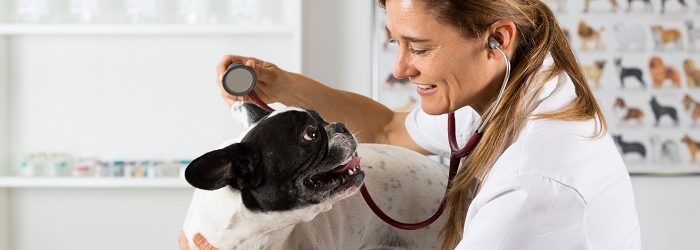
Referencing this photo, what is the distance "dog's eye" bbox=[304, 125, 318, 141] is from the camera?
1262 millimetres

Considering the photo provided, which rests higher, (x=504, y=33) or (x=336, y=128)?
(x=504, y=33)

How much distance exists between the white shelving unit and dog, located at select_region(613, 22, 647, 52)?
110cm

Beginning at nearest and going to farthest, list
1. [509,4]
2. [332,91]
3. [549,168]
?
[549,168], [509,4], [332,91]

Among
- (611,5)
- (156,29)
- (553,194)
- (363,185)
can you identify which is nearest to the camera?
(553,194)

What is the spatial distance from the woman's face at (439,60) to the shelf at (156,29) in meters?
1.46

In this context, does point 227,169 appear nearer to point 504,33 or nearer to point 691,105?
point 504,33

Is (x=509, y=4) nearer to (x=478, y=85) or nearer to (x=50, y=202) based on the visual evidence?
(x=478, y=85)

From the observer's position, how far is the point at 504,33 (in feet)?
4.20

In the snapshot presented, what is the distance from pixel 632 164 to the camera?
3.06 metres

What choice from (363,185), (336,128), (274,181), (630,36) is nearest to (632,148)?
(630,36)

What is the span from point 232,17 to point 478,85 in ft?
5.41

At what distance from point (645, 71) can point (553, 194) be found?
2.07 m

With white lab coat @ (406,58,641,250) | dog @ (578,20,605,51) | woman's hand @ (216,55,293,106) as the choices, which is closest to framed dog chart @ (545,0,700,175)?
dog @ (578,20,605,51)

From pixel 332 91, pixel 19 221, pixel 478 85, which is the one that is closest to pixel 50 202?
pixel 19 221
